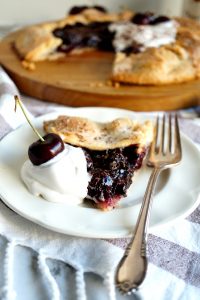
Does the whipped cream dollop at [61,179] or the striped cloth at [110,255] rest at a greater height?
the whipped cream dollop at [61,179]

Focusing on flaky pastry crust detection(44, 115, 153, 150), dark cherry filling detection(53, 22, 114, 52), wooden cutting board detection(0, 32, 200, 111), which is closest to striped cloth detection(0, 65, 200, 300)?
flaky pastry crust detection(44, 115, 153, 150)

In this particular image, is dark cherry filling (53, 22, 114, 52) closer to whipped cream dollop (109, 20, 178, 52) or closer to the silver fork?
whipped cream dollop (109, 20, 178, 52)

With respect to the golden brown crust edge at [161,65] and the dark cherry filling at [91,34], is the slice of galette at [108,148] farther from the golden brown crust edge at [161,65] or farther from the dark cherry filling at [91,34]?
the dark cherry filling at [91,34]

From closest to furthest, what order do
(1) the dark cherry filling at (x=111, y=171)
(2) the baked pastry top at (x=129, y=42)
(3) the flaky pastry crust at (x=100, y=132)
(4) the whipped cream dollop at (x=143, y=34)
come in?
(1) the dark cherry filling at (x=111, y=171) → (3) the flaky pastry crust at (x=100, y=132) → (2) the baked pastry top at (x=129, y=42) → (4) the whipped cream dollop at (x=143, y=34)

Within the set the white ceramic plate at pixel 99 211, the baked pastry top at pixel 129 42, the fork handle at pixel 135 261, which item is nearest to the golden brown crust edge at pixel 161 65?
the baked pastry top at pixel 129 42

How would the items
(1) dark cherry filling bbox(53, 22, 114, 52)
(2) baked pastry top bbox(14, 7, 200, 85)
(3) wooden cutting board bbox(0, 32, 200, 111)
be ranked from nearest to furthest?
(3) wooden cutting board bbox(0, 32, 200, 111) < (2) baked pastry top bbox(14, 7, 200, 85) < (1) dark cherry filling bbox(53, 22, 114, 52)

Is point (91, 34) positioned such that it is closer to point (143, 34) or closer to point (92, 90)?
point (143, 34)

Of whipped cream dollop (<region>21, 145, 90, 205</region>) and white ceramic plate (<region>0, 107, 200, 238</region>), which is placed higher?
whipped cream dollop (<region>21, 145, 90, 205</region>)

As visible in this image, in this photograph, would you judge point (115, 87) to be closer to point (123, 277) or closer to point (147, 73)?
point (147, 73)
